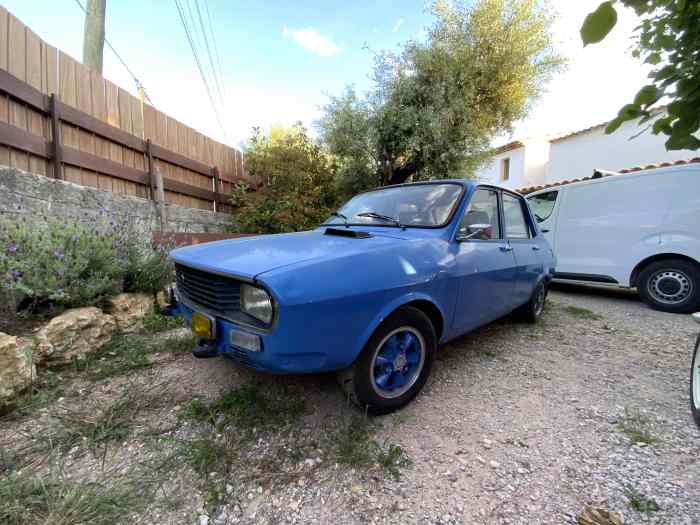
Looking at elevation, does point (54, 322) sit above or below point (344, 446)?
above

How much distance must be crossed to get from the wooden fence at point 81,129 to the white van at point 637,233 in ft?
23.1

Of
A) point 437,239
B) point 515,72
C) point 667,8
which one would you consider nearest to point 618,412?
point 437,239

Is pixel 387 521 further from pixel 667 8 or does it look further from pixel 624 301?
pixel 624 301

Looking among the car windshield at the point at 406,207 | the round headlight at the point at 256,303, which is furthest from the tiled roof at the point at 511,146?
the round headlight at the point at 256,303

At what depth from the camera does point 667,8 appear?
105 centimetres

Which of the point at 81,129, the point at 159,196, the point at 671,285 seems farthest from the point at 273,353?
A: the point at 671,285

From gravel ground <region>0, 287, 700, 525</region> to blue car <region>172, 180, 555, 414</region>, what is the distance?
0.36m

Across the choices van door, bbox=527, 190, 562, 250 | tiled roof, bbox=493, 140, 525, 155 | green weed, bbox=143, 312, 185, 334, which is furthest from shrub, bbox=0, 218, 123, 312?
tiled roof, bbox=493, 140, 525, 155

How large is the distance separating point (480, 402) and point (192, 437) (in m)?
1.82

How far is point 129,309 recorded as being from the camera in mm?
3129

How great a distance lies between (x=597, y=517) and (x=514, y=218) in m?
Answer: 2.64

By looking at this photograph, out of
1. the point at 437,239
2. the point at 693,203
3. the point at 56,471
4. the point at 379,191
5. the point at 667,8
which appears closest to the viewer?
the point at 667,8

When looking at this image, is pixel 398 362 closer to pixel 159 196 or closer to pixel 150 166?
pixel 159 196

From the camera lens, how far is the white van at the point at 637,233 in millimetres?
4266
